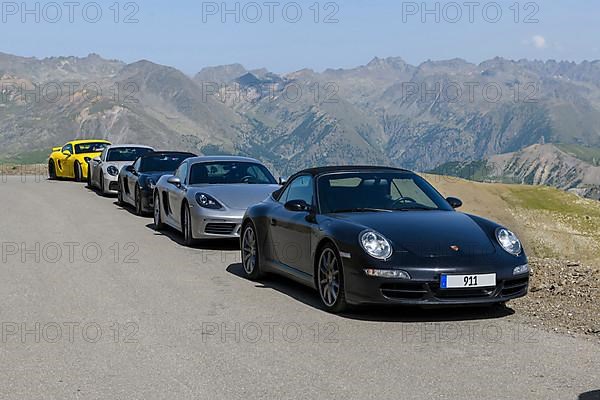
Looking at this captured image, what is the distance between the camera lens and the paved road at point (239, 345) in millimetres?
5637

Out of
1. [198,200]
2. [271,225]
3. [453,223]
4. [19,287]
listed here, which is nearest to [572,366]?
[453,223]

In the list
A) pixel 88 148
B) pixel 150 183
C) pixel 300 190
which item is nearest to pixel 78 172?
pixel 88 148

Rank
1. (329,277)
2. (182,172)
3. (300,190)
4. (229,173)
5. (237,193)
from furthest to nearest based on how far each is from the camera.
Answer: (182,172), (229,173), (237,193), (300,190), (329,277)

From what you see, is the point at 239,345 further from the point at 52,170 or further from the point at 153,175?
the point at 52,170

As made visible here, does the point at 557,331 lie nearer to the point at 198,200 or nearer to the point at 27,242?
the point at 198,200

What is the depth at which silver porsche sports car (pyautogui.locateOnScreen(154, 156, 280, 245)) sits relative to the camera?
1304 centimetres

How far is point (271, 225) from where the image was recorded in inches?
384

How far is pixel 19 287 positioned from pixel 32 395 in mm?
4603

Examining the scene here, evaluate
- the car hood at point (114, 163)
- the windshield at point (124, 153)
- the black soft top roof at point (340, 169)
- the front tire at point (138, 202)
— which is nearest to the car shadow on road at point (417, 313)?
the black soft top roof at point (340, 169)

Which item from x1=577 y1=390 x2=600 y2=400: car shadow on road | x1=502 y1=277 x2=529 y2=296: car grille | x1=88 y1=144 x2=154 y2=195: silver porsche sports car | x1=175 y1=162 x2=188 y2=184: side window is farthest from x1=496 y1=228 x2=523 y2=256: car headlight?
x1=88 y1=144 x2=154 y2=195: silver porsche sports car

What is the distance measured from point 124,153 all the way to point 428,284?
18161 millimetres

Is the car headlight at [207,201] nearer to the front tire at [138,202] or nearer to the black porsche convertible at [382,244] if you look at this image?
the black porsche convertible at [382,244]

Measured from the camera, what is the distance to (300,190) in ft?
31.4

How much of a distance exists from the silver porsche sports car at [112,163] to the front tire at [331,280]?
15397 mm
